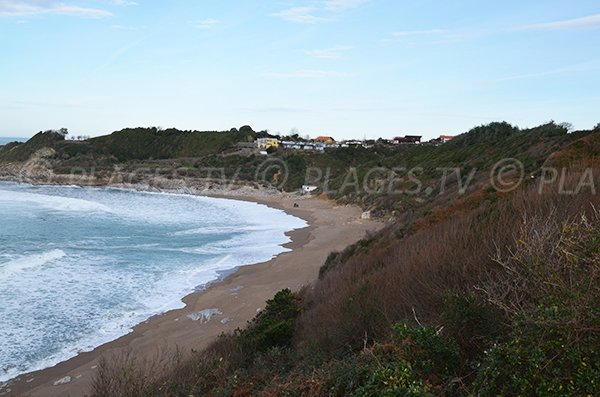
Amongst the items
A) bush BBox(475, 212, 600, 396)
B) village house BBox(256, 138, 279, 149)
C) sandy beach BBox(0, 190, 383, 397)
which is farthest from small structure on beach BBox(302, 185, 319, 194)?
bush BBox(475, 212, 600, 396)

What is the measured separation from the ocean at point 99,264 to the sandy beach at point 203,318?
54 centimetres

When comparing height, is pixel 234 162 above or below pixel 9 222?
above

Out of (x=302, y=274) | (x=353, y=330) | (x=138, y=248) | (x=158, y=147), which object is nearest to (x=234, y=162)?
(x=158, y=147)

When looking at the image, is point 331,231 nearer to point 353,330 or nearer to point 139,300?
point 139,300

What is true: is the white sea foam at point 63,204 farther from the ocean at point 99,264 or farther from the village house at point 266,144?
the village house at point 266,144

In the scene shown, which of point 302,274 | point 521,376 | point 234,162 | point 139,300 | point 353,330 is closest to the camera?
point 521,376

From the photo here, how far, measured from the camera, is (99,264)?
21.3 metres

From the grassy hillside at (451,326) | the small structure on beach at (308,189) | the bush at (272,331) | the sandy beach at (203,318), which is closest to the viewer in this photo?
the grassy hillside at (451,326)

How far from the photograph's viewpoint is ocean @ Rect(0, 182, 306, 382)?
1320 centimetres

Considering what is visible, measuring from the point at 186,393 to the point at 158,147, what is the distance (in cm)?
10862

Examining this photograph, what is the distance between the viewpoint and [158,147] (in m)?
110

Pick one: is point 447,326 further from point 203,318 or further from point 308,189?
point 308,189

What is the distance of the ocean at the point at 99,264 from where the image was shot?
13.2 metres

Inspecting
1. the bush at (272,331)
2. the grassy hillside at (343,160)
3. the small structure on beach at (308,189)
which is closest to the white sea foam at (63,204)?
the grassy hillside at (343,160)
